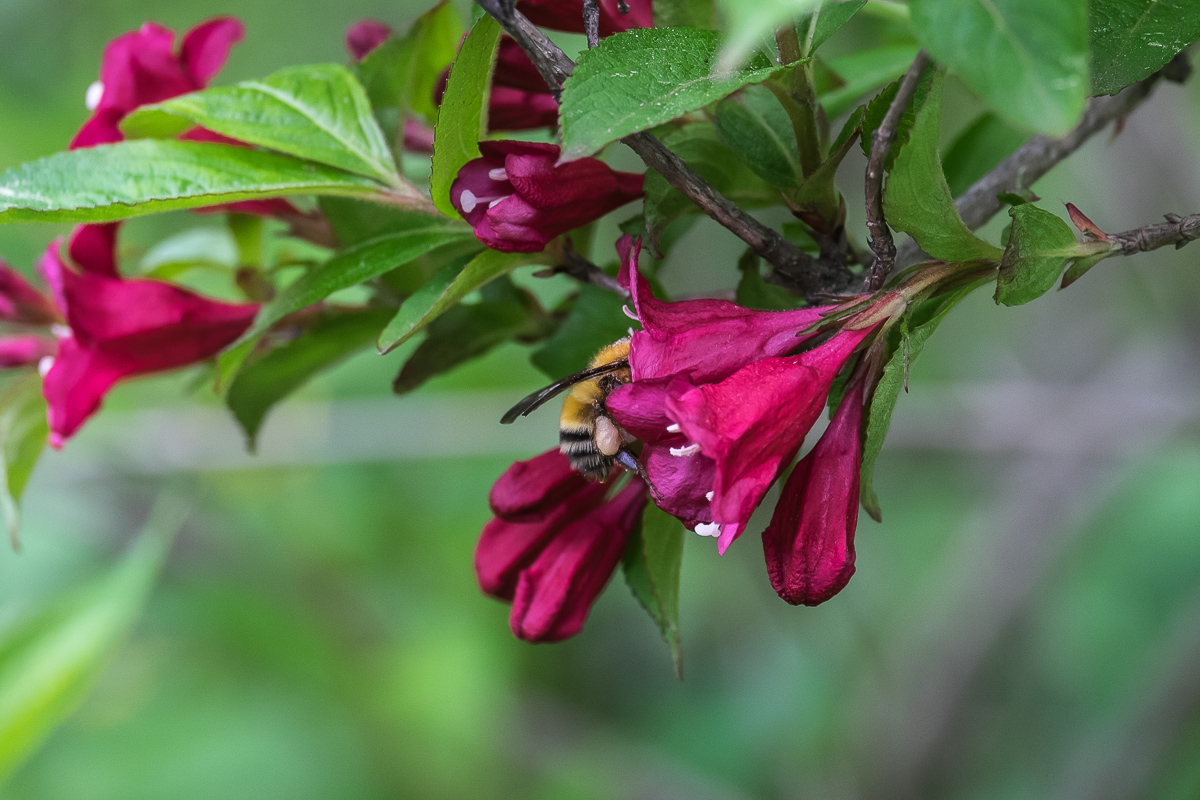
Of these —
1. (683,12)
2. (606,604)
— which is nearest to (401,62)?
(683,12)

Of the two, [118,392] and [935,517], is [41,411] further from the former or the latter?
[935,517]

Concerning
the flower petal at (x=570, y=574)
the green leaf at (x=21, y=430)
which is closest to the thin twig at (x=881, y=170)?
the flower petal at (x=570, y=574)

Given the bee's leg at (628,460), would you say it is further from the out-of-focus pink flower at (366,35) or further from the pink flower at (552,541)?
the out-of-focus pink flower at (366,35)

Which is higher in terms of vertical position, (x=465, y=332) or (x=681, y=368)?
(x=681, y=368)

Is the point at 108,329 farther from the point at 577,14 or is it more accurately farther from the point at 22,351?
the point at 577,14

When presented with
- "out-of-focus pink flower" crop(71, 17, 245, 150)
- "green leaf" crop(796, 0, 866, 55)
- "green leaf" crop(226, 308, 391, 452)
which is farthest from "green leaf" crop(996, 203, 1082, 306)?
"out-of-focus pink flower" crop(71, 17, 245, 150)

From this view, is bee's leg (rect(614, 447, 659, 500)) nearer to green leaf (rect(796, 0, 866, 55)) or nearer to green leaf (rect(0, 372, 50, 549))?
green leaf (rect(796, 0, 866, 55))

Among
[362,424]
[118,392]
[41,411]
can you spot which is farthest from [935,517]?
[41,411]
